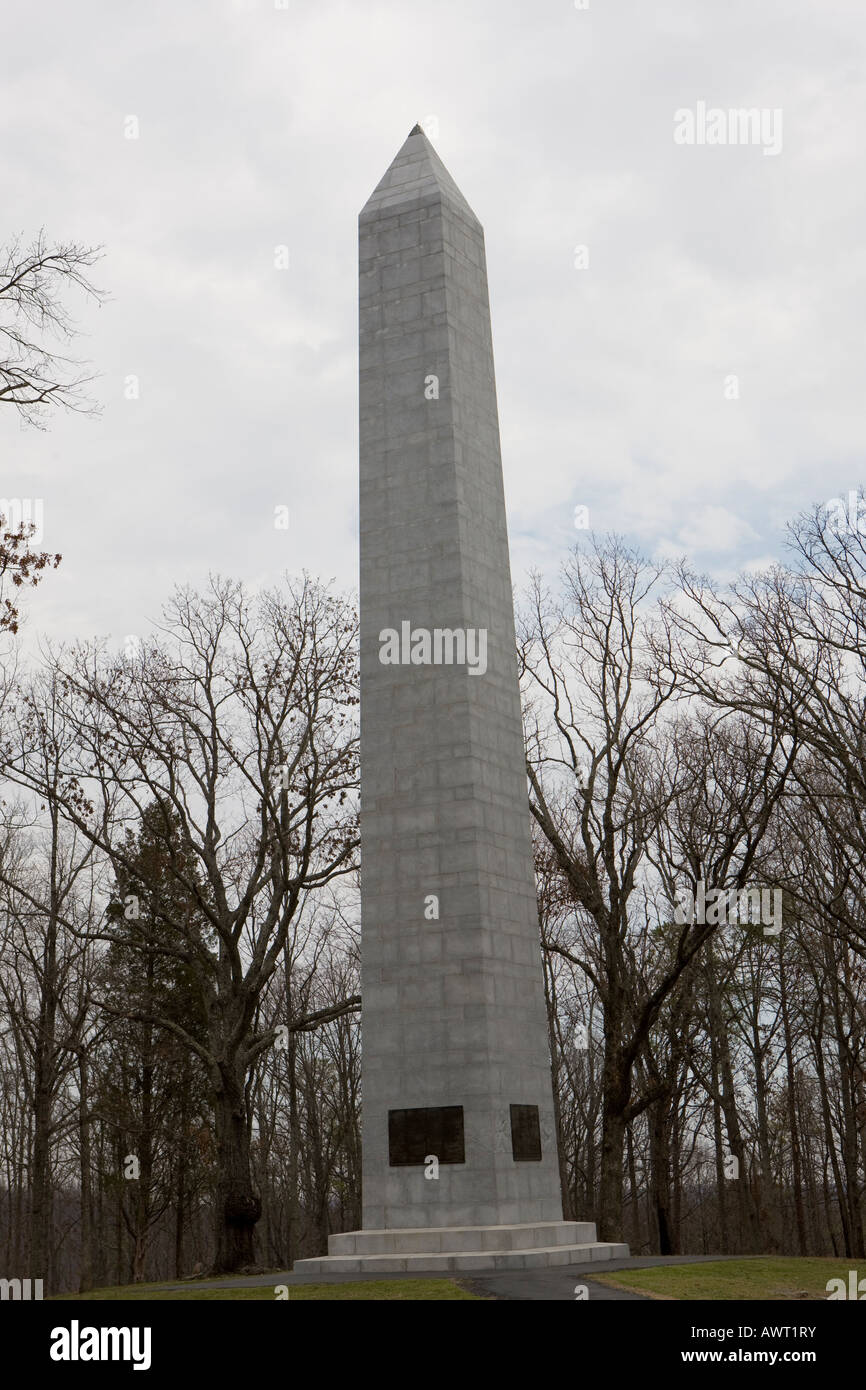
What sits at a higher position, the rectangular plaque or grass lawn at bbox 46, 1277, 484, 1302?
the rectangular plaque

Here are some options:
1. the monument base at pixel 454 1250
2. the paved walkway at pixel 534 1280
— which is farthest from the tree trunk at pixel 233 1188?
the monument base at pixel 454 1250

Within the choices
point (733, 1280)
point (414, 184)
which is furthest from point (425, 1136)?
point (414, 184)

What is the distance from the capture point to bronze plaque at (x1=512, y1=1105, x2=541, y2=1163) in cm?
1648

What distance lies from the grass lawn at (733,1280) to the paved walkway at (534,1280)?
0.31 meters

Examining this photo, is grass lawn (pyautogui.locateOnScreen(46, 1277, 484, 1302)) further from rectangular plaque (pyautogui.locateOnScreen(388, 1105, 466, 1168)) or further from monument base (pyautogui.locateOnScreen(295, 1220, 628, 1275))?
rectangular plaque (pyautogui.locateOnScreen(388, 1105, 466, 1168))

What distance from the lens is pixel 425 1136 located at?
1639 centimetres

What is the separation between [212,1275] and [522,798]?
10.7 m

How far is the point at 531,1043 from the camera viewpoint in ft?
57.1

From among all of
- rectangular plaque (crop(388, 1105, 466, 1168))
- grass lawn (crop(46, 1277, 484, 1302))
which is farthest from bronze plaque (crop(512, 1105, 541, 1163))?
grass lawn (crop(46, 1277, 484, 1302))

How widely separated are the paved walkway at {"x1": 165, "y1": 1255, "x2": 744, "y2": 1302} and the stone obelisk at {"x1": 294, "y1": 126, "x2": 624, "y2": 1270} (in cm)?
49

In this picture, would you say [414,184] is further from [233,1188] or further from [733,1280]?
[233,1188]

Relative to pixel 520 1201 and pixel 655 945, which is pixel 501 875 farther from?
pixel 655 945

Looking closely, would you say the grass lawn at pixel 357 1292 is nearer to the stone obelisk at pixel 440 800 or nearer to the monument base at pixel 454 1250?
the monument base at pixel 454 1250
